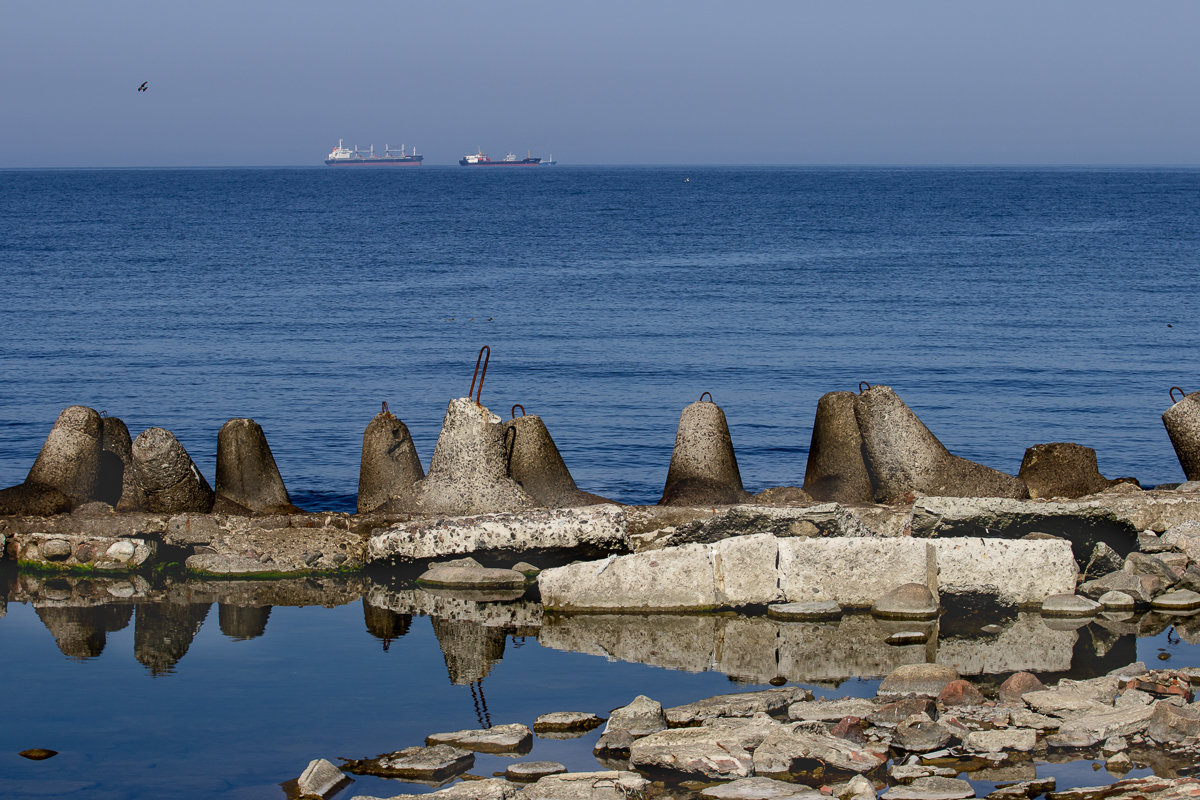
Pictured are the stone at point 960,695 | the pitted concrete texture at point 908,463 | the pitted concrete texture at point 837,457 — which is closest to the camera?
the stone at point 960,695

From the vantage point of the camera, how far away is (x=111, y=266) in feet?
144

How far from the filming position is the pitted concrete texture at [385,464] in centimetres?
1047

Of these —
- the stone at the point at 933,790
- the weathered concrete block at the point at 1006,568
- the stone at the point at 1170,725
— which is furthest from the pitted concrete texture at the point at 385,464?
the stone at the point at 1170,725

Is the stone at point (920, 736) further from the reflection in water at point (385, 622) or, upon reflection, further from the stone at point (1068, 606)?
the reflection in water at point (385, 622)

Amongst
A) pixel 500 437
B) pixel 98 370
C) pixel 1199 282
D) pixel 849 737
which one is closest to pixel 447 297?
pixel 98 370

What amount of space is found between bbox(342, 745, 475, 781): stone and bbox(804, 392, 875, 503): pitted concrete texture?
19.0 feet

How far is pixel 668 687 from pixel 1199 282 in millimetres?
36008

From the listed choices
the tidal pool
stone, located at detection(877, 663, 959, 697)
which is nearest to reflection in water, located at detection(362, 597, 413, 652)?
the tidal pool

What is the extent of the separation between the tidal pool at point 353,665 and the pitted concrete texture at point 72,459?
1.20 m

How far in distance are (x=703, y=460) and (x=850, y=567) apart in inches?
107

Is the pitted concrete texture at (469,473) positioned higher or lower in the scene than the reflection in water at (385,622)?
higher

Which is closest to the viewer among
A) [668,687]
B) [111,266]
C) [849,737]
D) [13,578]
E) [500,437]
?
[849,737]

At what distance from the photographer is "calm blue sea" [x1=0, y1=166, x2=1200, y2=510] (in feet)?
58.3

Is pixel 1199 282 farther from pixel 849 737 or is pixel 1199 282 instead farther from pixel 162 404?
pixel 849 737
